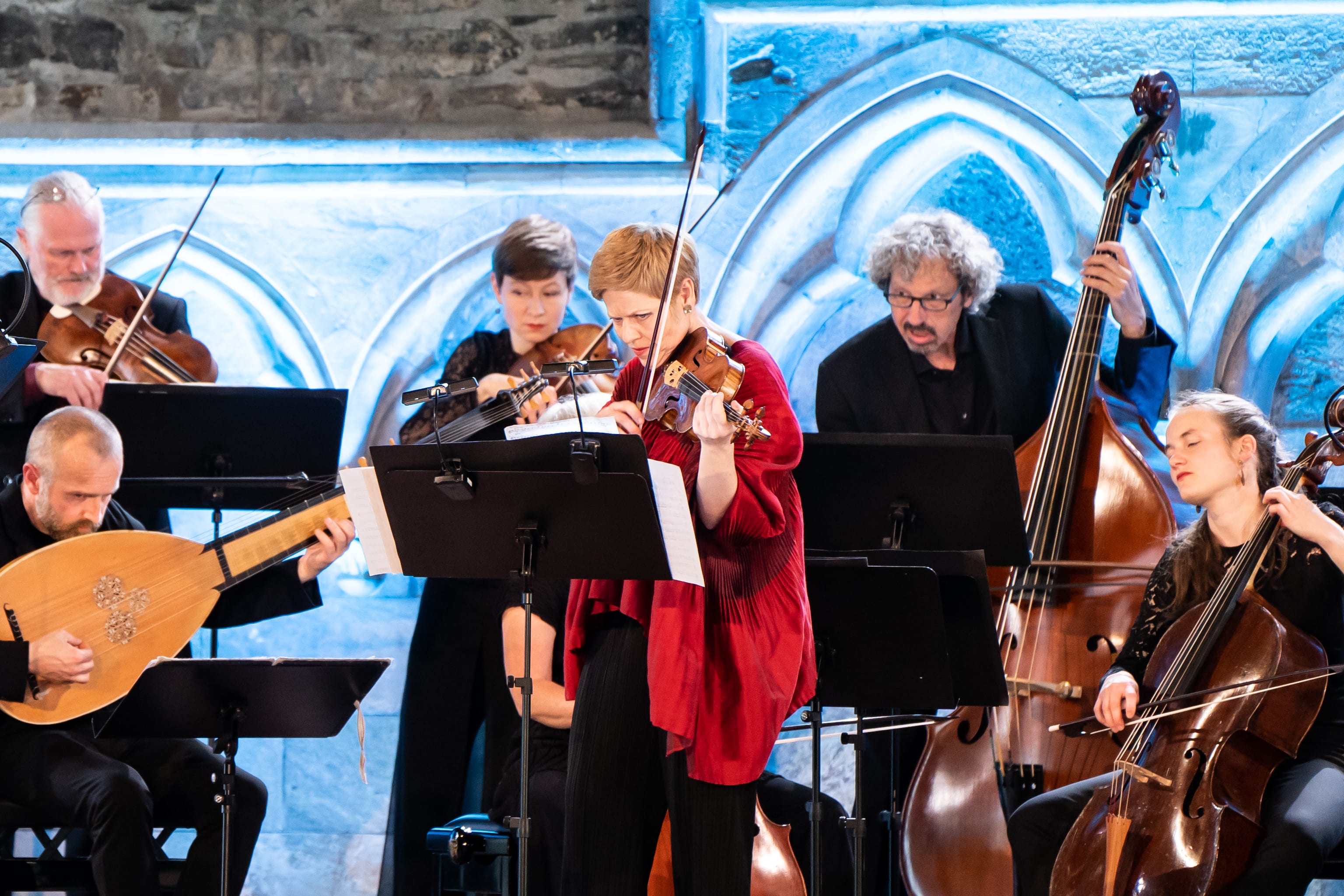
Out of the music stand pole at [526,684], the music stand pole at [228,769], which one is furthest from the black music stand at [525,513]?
the music stand pole at [228,769]

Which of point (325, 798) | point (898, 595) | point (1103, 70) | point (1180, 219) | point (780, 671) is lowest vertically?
point (325, 798)

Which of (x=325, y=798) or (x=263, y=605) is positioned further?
(x=325, y=798)

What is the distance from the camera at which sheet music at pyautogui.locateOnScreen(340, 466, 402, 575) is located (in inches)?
102

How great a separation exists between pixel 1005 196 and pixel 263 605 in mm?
2689

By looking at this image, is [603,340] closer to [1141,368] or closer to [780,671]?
[1141,368]

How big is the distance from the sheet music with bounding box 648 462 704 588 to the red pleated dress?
6 cm

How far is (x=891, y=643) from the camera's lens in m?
2.83

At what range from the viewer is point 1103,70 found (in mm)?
4617

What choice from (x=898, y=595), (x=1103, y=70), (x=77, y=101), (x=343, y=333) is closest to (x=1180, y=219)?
(x=1103, y=70)

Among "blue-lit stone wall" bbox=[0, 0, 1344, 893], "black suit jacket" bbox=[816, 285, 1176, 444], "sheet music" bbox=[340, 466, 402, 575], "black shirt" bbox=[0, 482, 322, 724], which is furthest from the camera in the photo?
"blue-lit stone wall" bbox=[0, 0, 1344, 893]

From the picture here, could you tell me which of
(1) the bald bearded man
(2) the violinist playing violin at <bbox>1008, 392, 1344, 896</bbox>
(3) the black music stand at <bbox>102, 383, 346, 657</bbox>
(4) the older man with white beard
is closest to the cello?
(2) the violinist playing violin at <bbox>1008, 392, 1344, 896</bbox>

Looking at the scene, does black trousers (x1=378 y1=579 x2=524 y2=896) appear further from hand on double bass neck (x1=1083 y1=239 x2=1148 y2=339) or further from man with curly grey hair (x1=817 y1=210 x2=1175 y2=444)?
hand on double bass neck (x1=1083 y1=239 x2=1148 y2=339)

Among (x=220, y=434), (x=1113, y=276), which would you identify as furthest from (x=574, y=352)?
(x=1113, y=276)

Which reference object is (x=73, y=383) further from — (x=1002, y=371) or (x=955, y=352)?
(x=1002, y=371)
